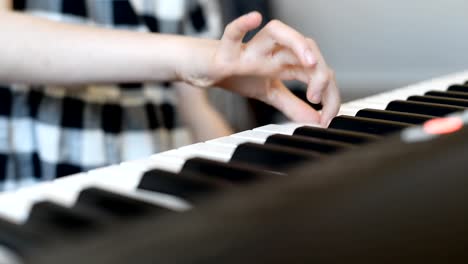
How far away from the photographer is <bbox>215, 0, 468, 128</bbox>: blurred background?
1879 millimetres

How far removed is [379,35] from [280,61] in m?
1.49

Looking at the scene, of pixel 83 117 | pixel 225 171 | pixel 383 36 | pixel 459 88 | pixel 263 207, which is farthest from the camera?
pixel 383 36

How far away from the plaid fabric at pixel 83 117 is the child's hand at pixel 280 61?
27 centimetres

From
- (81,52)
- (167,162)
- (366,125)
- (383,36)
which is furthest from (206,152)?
(383,36)

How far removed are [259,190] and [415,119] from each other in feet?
0.99

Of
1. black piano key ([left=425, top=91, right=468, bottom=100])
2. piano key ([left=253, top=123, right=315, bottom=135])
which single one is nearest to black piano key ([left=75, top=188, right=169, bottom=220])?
piano key ([left=253, top=123, right=315, bottom=135])

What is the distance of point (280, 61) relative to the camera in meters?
0.65

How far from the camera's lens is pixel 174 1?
3.25 ft

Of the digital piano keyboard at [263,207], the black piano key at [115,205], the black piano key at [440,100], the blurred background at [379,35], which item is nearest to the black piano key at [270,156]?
the digital piano keyboard at [263,207]

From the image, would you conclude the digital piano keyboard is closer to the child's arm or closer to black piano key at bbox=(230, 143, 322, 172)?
black piano key at bbox=(230, 143, 322, 172)

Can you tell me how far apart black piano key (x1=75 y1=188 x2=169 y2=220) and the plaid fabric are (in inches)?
20.6

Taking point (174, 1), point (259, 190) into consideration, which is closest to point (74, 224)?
point (259, 190)

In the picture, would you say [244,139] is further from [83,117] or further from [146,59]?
[83,117]

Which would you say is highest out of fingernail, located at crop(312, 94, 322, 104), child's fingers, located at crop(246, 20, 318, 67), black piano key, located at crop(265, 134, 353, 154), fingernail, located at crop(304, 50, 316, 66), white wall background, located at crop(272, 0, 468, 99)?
child's fingers, located at crop(246, 20, 318, 67)
